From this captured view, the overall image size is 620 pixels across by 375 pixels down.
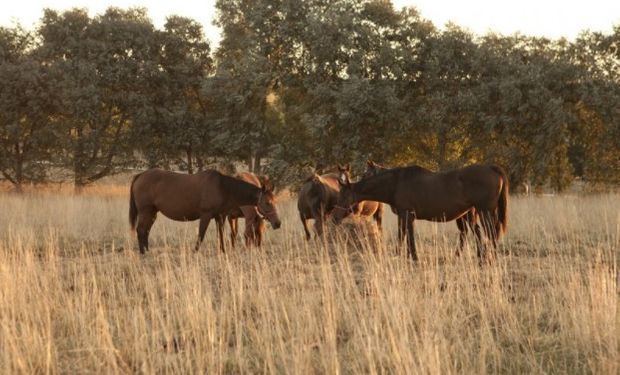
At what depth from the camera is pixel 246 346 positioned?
5.25m

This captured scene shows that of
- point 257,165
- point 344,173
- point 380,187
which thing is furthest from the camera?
point 257,165

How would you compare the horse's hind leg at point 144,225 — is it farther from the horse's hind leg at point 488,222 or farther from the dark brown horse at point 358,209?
the horse's hind leg at point 488,222

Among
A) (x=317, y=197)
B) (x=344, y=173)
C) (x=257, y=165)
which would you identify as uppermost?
(x=257, y=165)

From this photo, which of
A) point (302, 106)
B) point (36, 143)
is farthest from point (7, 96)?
point (302, 106)

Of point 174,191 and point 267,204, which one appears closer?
point 267,204

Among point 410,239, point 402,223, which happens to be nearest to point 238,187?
point 402,223

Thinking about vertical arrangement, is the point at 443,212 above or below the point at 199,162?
below

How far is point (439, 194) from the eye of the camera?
10.6m

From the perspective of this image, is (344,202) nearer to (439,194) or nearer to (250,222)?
(439,194)

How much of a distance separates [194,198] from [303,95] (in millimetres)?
15555

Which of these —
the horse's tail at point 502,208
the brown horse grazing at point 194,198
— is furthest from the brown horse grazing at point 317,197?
the horse's tail at point 502,208

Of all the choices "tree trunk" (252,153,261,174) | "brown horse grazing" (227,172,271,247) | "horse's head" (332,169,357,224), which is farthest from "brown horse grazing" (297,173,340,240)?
"tree trunk" (252,153,261,174)

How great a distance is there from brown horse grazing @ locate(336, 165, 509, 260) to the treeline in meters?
13.0

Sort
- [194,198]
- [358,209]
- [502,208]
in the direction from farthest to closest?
→ [358,209] → [194,198] → [502,208]
